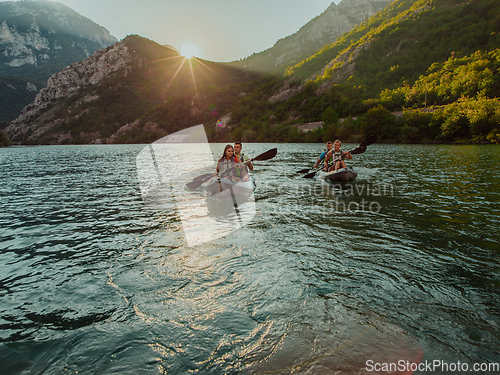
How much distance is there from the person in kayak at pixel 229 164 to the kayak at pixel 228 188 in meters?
0.63

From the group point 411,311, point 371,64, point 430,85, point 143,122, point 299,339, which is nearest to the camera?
point 299,339

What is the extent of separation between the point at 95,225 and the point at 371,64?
152353 mm

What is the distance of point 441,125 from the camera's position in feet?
191

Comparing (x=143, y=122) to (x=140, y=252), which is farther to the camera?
(x=143, y=122)

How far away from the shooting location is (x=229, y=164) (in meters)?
13.3

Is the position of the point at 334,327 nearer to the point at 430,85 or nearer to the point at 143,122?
the point at 430,85


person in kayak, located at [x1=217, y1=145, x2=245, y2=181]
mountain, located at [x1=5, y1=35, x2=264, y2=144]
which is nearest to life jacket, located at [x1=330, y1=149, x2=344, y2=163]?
person in kayak, located at [x1=217, y1=145, x2=245, y2=181]

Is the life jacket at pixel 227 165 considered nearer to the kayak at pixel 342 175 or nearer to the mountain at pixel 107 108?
the kayak at pixel 342 175

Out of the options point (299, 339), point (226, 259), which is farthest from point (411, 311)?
point (226, 259)

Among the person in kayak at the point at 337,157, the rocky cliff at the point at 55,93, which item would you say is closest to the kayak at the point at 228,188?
the person in kayak at the point at 337,157

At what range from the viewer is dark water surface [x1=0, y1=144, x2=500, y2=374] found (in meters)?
3.38

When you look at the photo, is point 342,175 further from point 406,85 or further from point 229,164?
point 406,85

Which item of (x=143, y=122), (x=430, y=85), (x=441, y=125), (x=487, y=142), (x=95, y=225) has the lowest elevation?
(x=487, y=142)

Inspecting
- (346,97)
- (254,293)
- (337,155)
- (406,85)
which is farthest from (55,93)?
(254,293)
